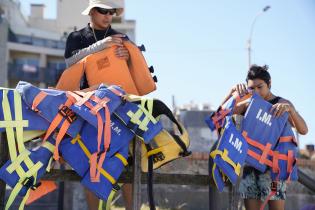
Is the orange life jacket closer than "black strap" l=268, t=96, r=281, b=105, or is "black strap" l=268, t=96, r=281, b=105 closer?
the orange life jacket

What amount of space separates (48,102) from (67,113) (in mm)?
137

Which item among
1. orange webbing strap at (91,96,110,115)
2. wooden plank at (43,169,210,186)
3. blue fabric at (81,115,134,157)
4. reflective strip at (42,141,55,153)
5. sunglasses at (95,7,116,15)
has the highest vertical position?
sunglasses at (95,7,116,15)

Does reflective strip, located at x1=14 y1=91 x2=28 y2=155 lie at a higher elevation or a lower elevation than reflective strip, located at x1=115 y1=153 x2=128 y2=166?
higher

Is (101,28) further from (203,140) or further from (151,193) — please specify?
(203,140)

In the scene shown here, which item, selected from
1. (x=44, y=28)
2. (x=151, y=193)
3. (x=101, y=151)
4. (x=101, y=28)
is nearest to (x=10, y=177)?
(x=101, y=151)

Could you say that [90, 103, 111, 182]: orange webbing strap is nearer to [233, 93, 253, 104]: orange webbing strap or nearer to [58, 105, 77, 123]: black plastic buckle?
[58, 105, 77, 123]: black plastic buckle

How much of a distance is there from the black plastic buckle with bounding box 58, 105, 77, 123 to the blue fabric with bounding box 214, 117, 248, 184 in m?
1.07

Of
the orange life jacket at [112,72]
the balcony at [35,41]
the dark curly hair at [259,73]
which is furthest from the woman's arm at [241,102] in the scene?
the balcony at [35,41]

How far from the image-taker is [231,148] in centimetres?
356

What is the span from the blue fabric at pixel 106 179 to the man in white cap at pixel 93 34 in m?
0.90

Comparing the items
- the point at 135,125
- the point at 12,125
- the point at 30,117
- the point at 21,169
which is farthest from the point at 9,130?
the point at 135,125

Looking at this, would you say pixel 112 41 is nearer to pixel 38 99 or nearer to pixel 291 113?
pixel 38 99

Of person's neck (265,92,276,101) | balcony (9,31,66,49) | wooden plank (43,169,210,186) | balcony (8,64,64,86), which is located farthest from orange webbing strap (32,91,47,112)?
balcony (9,31,66,49)

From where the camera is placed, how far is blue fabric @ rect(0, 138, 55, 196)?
308 cm
